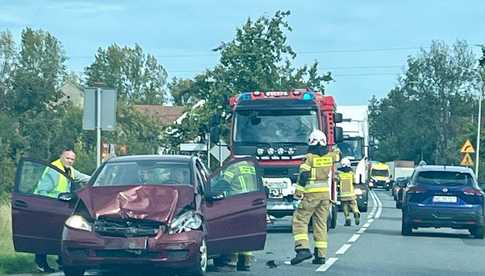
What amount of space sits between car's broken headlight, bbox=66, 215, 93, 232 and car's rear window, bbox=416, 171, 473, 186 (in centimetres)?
1350

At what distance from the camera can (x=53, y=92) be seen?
65312 mm

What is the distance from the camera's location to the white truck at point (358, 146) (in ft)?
126

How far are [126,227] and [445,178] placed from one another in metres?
13.6

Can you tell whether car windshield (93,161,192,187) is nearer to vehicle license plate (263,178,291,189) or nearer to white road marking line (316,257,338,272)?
white road marking line (316,257,338,272)

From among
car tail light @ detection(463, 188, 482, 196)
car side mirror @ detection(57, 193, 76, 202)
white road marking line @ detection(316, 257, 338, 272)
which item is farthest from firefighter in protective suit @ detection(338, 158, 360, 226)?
car side mirror @ detection(57, 193, 76, 202)

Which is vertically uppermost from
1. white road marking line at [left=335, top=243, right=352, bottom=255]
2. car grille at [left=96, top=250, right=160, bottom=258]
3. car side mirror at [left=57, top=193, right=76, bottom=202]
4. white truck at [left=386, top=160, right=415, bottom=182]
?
car side mirror at [left=57, top=193, right=76, bottom=202]

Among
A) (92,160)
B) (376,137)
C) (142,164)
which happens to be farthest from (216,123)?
(376,137)

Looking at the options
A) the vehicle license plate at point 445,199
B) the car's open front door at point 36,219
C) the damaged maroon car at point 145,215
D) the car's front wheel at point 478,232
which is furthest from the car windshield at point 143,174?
the car's front wheel at point 478,232

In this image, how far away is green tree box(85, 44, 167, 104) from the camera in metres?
115

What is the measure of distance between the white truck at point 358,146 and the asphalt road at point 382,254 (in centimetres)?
1040

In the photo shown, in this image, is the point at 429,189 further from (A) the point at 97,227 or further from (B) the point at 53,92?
(B) the point at 53,92

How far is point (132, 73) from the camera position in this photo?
4646 inches

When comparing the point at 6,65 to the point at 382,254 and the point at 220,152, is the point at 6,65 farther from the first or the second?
the point at 382,254

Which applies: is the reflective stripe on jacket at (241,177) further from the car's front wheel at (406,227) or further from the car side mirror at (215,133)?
the car's front wheel at (406,227)
